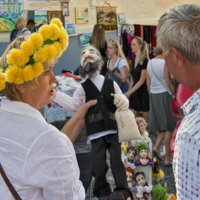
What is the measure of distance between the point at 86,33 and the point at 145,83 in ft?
10.8

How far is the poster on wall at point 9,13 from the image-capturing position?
579 centimetres

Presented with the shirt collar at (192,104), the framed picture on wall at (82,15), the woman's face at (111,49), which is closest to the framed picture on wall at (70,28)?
the framed picture on wall at (82,15)

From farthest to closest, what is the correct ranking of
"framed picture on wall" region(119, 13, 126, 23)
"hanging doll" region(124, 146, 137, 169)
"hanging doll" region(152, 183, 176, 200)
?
"framed picture on wall" region(119, 13, 126, 23) → "hanging doll" region(124, 146, 137, 169) → "hanging doll" region(152, 183, 176, 200)

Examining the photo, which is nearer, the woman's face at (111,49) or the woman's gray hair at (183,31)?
the woman's gray hair at (183,31)

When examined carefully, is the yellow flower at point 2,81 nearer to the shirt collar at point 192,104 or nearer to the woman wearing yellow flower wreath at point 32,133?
the woman wearing yellow flower wreath at point 32,133

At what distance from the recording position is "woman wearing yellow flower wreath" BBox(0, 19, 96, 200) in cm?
105

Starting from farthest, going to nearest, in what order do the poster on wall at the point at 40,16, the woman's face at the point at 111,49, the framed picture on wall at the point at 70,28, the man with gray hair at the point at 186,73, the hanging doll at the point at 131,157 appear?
the framed picture on wall at the point at 70,28 → the poster on wall at the point at 40,16 → the woman's face at the point at 111,49 → the hanging doll at the point at 131,157 → the man with gray hair at the point at 186,73

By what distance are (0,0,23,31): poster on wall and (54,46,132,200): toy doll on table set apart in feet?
12.8

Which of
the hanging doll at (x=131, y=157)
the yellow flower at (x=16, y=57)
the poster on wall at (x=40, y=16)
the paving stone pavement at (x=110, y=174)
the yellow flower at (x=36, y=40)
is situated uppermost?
the poster on wall at (x=40, y=16)

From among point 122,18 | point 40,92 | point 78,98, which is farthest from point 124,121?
point 122,18

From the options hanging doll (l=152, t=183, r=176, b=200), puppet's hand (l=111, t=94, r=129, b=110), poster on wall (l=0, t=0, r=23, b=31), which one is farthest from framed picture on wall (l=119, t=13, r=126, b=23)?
hanging doll (l=152, t=183, r=176, b=200)

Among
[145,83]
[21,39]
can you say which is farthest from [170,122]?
[21,39]

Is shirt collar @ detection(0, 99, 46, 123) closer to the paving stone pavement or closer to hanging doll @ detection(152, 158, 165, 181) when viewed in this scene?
the paving stone pavement

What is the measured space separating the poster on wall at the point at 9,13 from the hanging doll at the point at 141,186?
15.7 ft
